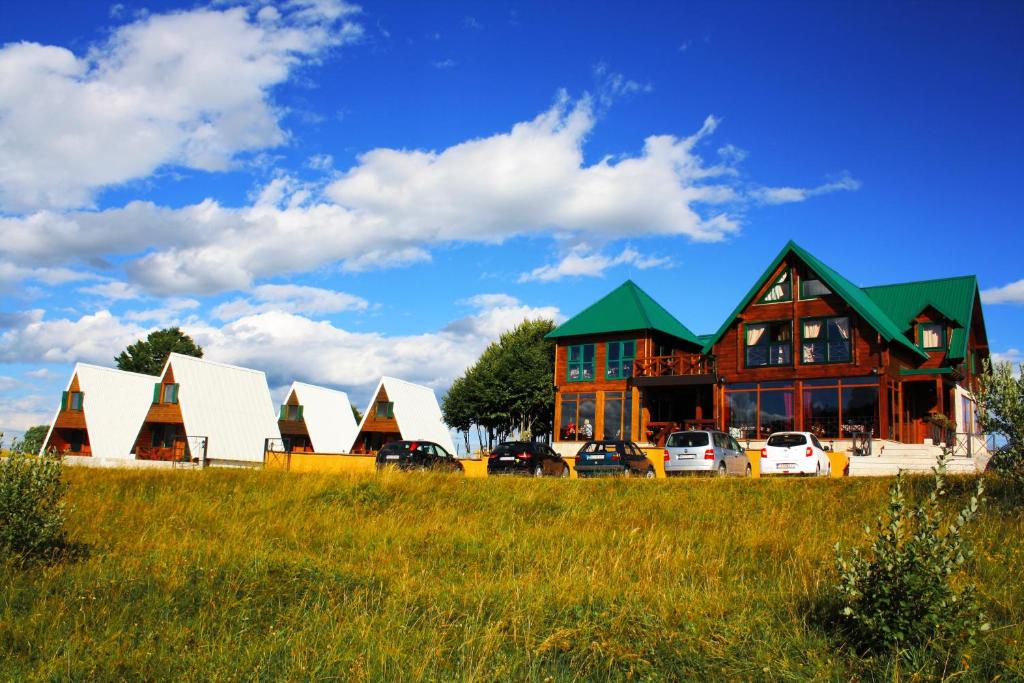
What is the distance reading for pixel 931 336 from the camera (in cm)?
3816

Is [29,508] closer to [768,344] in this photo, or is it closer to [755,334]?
[768,344]

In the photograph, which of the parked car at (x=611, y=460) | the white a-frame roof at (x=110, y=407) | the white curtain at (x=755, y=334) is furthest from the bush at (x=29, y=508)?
the white a-frame roof at (x=110, y=407)

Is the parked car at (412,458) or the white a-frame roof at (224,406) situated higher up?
the white a-frame roof at (224,406)

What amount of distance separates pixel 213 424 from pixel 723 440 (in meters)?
30.3

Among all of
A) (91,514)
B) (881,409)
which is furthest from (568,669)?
(881,409)

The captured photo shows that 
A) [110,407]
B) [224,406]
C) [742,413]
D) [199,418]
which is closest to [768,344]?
[742,413]

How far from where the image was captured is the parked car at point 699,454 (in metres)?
A: 24.8

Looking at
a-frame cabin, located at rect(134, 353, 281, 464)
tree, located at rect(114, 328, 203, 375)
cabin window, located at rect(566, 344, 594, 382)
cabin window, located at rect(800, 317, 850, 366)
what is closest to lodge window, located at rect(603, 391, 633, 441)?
cabin window, located at rect(566, 344, 594, 382)

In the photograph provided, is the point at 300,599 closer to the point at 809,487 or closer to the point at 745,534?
the point at 745,534

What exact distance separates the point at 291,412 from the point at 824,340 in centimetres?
3510

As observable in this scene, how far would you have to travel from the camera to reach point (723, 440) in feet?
86.3

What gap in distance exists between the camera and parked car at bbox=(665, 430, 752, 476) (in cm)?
2480

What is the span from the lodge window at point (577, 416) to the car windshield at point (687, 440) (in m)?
14.4

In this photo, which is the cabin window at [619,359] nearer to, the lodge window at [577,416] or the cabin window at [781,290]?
the lodge window at [577,416]
